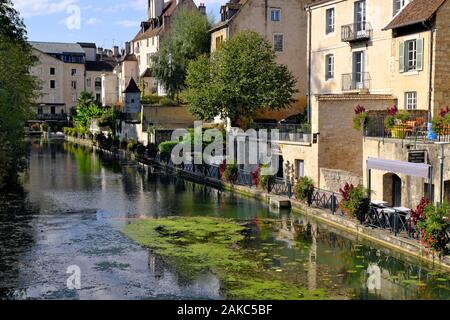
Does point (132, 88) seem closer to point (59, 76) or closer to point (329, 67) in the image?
point (329, 67)

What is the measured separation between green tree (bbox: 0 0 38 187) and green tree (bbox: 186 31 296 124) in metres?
12.5

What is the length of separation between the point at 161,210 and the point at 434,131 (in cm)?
1423

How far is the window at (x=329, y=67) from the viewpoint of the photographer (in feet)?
141

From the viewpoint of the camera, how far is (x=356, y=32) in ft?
131

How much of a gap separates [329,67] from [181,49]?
26.5 metres

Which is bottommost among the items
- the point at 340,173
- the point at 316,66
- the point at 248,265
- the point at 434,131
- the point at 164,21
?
the point at 248,265

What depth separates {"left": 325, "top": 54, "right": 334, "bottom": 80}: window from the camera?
141 ft

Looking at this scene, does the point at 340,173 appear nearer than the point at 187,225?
No

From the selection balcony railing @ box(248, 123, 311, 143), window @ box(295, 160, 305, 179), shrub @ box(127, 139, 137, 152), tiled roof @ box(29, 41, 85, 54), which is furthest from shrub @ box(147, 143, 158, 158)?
tiled roof @ box(29, 41, 85, 54)

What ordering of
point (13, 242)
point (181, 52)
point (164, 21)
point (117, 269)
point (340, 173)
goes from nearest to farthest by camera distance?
point (117, 269), point (13, 242), point (340, 173), point (181, 52), point (164, 21)

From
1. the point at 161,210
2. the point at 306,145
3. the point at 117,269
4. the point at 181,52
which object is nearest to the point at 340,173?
the point at 306,145

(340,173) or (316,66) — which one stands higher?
(316,66)
